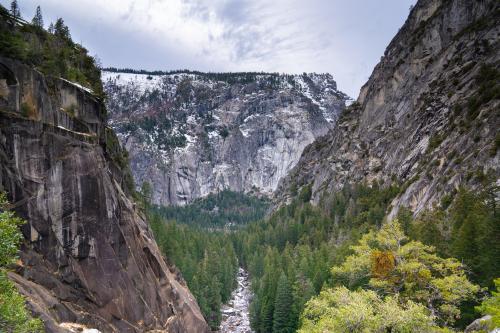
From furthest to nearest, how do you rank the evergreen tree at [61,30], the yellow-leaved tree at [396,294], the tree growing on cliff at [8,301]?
the evergreen tree at [61,30]
the yellow-leaved tree at [396,294]
the tree growing on cliff at [8,301]

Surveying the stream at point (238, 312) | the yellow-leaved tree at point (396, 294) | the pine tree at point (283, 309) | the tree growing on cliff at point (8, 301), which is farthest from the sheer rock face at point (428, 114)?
the tree growing on cliff at point (8, 301)

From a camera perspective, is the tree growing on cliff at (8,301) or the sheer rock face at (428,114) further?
the sheer rock face at (428,114)

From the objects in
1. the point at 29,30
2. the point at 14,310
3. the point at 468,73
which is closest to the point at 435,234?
the point at 14,310

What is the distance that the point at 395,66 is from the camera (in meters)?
118

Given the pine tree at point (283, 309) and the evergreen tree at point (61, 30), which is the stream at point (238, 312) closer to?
the pine tree at point (283, 309)

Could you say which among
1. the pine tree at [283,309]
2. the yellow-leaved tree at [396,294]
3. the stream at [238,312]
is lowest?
the stream at [238,312]

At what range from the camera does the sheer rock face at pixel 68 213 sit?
33.3m

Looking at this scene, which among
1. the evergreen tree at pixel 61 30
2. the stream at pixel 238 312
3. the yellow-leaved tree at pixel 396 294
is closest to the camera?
the yellow-leaved tree at pixel 396 294

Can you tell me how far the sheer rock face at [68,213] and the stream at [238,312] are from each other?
28017mm

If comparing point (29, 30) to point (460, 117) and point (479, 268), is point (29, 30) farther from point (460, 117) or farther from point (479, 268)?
point (460, 117)

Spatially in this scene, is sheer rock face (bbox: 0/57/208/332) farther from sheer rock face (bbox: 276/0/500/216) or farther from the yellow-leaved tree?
sheer rock face (bbox: 276/0/500/216)

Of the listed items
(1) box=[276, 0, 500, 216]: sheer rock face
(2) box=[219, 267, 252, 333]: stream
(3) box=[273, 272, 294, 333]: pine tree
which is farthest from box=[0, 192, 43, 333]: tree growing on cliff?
(2) box=[219, 267, 252, 333]: stream

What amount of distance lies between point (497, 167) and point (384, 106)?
7195cm

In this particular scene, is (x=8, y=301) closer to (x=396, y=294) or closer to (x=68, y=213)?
(x=396, y=294)
